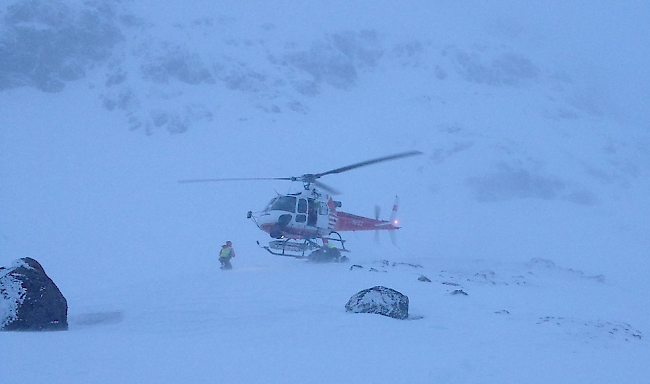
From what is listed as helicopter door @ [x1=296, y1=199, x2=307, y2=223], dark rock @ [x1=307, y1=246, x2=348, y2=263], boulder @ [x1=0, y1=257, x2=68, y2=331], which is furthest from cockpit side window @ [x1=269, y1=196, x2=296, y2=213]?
boulder @ [x1=0, y1=257, x2=68, y2=331]

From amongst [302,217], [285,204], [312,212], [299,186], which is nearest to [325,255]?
[312,212]

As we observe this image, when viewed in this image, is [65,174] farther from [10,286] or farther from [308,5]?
[308,5]

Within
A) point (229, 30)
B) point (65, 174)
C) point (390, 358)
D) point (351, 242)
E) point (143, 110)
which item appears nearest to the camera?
point (390, 358)

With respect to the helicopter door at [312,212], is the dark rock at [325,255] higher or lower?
lower

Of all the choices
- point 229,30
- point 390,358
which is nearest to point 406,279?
point 390,358

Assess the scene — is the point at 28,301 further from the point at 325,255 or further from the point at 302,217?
the point at 325,255

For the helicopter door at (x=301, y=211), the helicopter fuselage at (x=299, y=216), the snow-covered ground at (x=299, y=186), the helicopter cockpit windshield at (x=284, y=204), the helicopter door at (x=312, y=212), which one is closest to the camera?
the snow-covered ground at (x=299, y=186)

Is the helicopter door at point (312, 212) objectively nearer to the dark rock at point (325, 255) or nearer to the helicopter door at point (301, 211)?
the helicopter door at point (301, 211)

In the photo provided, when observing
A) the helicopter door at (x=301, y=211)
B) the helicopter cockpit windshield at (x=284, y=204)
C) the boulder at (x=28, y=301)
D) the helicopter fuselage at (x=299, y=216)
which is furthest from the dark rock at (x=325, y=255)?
the boulder at (x=28, y=301)

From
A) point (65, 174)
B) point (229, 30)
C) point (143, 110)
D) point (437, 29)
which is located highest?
point (437, 29)

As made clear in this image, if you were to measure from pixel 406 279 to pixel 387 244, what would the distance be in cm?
1777

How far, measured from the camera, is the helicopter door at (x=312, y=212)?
48.9 feet

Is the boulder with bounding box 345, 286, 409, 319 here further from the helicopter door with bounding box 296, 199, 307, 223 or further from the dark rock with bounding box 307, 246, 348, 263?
the dark rock with bounding box 307, 246, 348, 263

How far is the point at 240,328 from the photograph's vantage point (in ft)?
22.5
